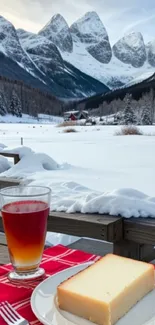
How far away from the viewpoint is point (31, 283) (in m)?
0.67

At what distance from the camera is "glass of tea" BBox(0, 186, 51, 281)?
26.2 inches

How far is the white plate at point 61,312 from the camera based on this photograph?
0.48m

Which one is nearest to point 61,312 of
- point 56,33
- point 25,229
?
point 25,229

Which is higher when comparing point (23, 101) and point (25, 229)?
point (23, 101)

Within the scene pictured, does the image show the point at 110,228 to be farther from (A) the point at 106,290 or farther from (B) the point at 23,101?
(B) the point at 23,101

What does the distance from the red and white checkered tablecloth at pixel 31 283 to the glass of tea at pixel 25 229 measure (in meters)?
0.03

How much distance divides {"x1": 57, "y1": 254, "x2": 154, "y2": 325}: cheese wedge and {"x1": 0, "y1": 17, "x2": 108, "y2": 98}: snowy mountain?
445ft

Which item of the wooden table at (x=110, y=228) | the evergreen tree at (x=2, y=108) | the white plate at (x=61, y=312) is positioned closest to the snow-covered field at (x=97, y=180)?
the wooden table at (x=110, y=228)

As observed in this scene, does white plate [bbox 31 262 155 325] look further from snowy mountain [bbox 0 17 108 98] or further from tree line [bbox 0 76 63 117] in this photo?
snowy mountain [bbox 0 17 108 98]

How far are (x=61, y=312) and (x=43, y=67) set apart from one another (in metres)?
163

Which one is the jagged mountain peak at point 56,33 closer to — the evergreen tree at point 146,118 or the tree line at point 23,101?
the tree line at point 23,101

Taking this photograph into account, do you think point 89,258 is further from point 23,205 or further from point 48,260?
point 23,205

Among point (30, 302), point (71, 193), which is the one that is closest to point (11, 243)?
point (30, 302)

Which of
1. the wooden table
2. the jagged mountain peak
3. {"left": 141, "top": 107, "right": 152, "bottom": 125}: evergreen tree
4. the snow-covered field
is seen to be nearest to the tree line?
{"left": 141, "top": 107, "right": 152, "bottom": 125}: evergreen tree
